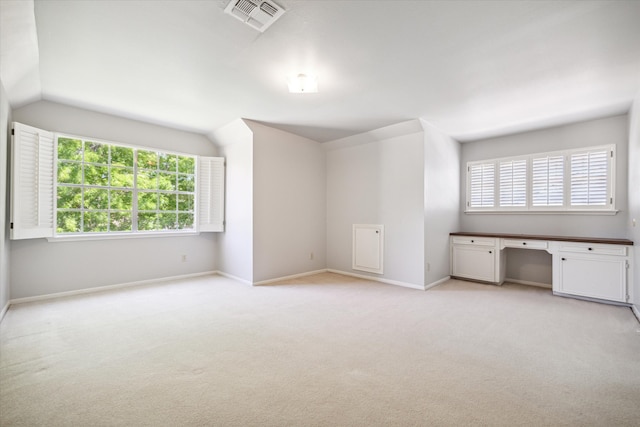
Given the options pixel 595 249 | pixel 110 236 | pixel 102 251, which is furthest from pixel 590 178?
pixel 102 251

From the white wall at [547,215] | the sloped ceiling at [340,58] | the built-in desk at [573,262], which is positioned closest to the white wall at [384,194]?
the sloped ceiling at [340,58]

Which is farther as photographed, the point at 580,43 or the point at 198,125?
the point at 198,125

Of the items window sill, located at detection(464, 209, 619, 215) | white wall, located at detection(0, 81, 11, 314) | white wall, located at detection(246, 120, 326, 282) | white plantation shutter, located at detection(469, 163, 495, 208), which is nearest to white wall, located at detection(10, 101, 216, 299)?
white wall, located at detection(0, 81, 11, 314)

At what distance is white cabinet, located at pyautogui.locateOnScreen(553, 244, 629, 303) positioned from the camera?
358 cm

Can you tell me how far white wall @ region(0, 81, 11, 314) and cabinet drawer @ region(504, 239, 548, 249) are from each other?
6528 millimetres

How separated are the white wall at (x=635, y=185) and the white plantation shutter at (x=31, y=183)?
7081 millimetres

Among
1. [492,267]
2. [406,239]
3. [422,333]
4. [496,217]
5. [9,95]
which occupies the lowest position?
[422,333]

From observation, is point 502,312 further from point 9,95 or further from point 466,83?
point 9,95

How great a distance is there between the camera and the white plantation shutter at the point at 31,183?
3344 mm

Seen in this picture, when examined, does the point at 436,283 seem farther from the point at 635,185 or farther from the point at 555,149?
the point at 555,149

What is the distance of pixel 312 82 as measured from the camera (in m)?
2.92

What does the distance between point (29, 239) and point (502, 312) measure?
235 inches

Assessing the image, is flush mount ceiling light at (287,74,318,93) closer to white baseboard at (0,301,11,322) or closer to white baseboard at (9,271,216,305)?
white baseboard at (9,271,216,305)

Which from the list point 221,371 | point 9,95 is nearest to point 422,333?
point 221,371
